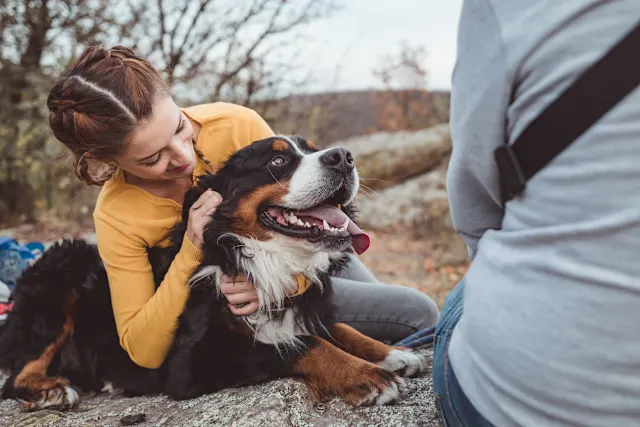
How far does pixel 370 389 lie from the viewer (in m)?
2.01

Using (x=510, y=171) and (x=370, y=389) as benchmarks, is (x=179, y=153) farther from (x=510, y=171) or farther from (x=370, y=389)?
(x=510, y=171)

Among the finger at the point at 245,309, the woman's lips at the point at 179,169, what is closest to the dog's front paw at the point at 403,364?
the finger at the point at 245,309

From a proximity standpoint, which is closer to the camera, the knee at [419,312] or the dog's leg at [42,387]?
the dog's leg at [42,387]

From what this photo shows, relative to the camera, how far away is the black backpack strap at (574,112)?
1.04 metres

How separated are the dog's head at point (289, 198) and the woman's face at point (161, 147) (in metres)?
0.22

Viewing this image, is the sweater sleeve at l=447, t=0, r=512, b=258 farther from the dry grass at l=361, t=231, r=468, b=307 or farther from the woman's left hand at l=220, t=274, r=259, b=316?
the dry grass at l=361, t=231, r=468, b=307

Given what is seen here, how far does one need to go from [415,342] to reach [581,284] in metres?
1.62

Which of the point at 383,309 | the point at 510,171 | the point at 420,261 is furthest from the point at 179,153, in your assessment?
the point at 420,261

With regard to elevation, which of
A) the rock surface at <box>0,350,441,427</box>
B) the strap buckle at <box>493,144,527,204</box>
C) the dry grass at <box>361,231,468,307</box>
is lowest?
the dry grass at <box>361,231,468,307</box>

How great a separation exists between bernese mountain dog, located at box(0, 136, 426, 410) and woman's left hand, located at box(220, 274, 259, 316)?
0.03 meters

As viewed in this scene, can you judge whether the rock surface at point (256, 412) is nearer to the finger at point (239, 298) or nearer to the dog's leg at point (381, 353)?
the dog's leg at point (381, 353)

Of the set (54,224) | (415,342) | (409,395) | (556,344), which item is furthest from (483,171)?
(54,224)

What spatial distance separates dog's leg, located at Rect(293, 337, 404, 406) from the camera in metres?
2.01

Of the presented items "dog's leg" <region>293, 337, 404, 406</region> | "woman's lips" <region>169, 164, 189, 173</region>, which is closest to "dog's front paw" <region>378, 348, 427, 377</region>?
"dog's leg" <region>293, 337, 404, 406</region>
